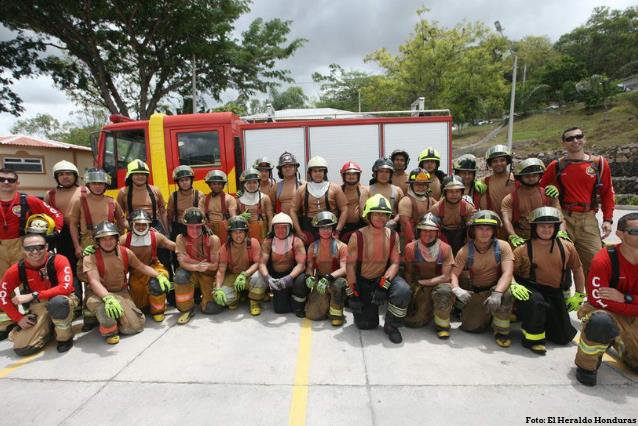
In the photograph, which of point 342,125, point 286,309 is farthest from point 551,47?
point 286,309

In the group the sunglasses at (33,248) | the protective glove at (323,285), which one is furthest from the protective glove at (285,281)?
the sunglasses at (33,248)

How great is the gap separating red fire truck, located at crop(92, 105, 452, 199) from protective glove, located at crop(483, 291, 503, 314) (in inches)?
136

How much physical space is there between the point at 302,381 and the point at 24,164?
14430mm

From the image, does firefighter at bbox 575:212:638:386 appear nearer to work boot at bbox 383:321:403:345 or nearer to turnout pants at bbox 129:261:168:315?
work boot at bbox 383:321:403:345

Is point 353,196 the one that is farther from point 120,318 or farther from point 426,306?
point 120,318

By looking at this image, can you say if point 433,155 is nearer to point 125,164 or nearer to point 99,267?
point 99,267

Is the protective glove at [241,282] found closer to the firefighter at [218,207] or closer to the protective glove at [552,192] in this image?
the firefighter at [218,207]

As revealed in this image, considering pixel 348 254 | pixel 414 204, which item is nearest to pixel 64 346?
pixel 348 254

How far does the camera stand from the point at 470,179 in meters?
4.56

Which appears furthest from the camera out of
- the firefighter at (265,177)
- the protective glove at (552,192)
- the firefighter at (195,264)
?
the firefighter at (265,177)

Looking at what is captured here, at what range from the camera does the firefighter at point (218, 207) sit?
15.7 ft

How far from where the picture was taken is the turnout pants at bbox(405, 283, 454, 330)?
3.61 meters

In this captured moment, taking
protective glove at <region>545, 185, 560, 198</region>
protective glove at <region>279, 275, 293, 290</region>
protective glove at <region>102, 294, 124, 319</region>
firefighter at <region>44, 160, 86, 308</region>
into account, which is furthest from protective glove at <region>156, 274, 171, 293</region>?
protective glove at <region>545, 185, 560, 198</region>

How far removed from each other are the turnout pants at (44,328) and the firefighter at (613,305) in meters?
4.54
